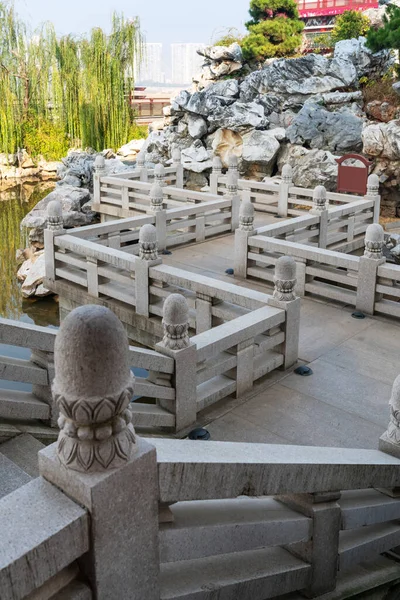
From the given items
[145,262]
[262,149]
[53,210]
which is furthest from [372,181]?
[262,149]

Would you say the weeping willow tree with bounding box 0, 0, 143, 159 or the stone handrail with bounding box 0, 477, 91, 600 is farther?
the weeping willow tree with bounding box 0, 0, 143, 159

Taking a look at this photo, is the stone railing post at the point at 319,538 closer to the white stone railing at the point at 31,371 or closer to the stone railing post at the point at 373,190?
the white stone railing at the point at 31,371

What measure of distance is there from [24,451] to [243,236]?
651 cm

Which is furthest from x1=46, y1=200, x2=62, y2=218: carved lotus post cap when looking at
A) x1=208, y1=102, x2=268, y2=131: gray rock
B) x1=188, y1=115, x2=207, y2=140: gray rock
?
x1=188, y1=115, x2=207, y2=140: gray rock

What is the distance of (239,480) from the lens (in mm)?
2471

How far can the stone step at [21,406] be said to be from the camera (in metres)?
4.07

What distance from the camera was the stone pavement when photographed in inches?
217

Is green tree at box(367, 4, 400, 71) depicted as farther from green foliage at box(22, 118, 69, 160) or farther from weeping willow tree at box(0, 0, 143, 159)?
green foliage at box(22, 118, 69, 160)

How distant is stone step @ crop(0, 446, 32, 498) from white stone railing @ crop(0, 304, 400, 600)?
3.64 ft

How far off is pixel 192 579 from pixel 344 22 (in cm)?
2898

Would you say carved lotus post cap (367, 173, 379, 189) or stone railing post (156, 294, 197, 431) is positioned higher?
carved lotus post cap (367, 173, 379, 189)

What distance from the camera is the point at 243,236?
972 cm

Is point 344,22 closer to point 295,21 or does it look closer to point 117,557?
point 295,21

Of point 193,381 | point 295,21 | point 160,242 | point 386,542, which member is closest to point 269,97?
point 295,21
